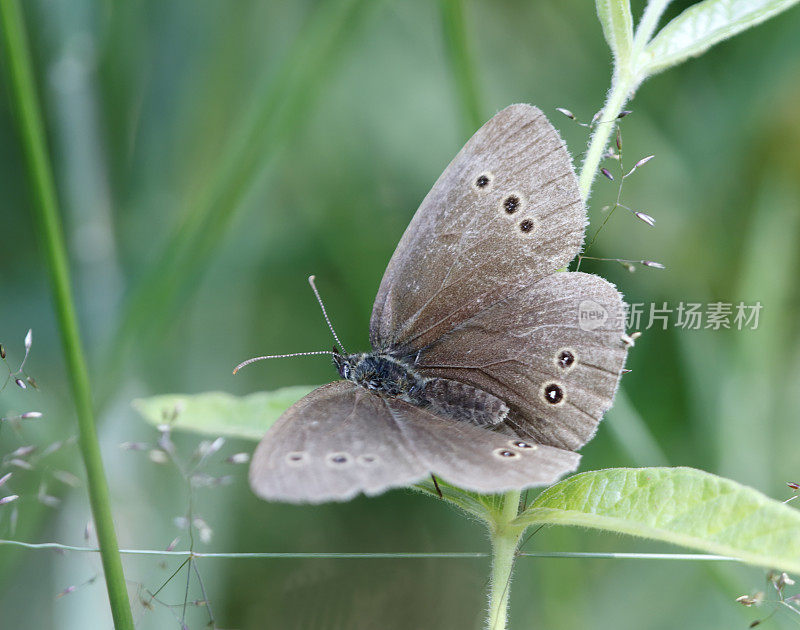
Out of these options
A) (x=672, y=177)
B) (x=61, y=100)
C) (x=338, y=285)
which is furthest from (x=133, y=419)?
(x=672, y=177)

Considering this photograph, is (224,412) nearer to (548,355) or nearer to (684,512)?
(548,355)

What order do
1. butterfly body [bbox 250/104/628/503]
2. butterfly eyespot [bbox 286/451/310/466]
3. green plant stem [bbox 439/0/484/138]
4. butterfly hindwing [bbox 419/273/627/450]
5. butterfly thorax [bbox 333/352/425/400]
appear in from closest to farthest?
butterfly eyespot [bbox 286/451/310/466]
butterfly body [bbox 250/104/628/503]
butterfly hindwing [bbox 419/273/627/450]
butterfly thorax [bbox 333/352/425/400]
green plant stem [bbox 439/0/484/138]

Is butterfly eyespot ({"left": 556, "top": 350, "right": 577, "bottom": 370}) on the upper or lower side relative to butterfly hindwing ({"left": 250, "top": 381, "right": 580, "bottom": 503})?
upper

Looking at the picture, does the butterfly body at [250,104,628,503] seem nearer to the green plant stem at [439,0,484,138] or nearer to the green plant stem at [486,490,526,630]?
the green plant stem at [486,490,526,630]

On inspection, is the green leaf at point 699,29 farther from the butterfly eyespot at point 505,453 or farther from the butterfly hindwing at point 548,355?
the butterfly eyespot at point 505,453

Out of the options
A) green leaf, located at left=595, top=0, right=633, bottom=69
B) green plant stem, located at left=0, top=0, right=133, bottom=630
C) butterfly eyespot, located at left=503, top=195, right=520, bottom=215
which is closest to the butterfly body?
butterfly eyespot, located at left=503, top=195, right=520, bottom=215

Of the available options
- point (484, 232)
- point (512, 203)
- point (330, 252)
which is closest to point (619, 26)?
point (512, 203)

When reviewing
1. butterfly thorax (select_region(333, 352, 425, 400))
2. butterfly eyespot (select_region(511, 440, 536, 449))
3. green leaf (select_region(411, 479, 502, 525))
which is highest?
butterfly thorax (select_region(333, 352, 425, 400))
